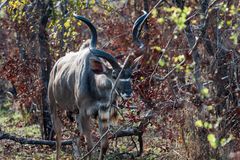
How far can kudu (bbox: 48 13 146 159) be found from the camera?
7.02 m

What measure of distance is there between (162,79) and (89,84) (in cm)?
260

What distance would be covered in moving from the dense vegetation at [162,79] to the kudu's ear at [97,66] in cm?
32

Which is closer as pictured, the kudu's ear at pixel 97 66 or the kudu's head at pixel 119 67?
the kudu's head at pixel 119 67

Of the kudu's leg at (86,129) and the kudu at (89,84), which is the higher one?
the kudu at (89,84)

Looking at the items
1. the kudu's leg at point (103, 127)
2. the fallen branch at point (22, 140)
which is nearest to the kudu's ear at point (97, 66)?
the kudu's leg at point (103, 127)

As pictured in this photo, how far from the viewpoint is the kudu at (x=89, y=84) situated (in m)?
7.02

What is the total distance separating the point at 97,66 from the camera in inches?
284

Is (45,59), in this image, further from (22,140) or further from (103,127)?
(103,127)

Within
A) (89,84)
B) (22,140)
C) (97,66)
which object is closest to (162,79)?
(97,66)

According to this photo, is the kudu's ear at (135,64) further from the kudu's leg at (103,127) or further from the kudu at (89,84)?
the kudu's leg at (103,127)

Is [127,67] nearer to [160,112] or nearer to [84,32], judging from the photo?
[160,112]

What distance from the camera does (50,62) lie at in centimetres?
907

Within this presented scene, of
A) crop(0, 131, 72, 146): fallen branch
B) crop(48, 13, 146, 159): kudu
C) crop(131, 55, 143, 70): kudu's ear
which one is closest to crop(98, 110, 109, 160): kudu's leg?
crop(48, 13, 146, 159): kudu

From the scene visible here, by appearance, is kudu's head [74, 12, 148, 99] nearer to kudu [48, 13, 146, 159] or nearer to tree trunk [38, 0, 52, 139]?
kudu [48, 13, 146, 159]
